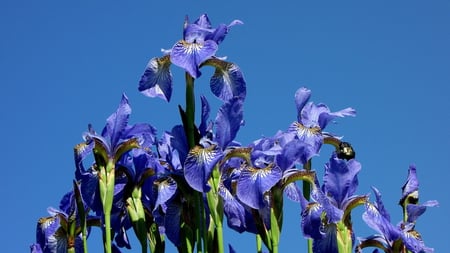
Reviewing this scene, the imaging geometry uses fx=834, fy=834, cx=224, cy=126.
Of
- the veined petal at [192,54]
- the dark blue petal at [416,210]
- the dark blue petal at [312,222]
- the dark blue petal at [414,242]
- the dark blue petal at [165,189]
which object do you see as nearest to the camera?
the veined petal at [192,54]

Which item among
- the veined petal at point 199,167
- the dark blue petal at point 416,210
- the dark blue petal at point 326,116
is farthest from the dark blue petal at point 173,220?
the dark blue petal at point 416,210

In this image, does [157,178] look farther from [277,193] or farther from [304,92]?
[304,92]

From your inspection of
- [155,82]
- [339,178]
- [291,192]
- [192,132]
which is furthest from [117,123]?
[339,178]

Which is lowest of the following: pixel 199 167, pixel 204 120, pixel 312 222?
pixel 312 222

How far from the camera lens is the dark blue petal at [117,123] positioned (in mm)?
5871

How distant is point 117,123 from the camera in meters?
5.95

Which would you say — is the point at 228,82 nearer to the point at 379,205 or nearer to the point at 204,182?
the point at 204,182

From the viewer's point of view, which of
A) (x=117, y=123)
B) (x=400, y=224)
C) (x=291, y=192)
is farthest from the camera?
(x=291, y=192)

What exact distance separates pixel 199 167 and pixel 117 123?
0.94m

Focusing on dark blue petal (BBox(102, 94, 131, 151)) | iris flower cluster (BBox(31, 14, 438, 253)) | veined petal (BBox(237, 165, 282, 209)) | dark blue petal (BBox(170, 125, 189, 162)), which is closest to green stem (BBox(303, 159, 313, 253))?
iris flower cluster (BBox(31, 14, 438, 253))

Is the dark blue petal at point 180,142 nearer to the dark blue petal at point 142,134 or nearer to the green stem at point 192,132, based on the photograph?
the green stem at point 192,132

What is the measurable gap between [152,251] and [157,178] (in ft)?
1.82

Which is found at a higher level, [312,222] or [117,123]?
[117,123]

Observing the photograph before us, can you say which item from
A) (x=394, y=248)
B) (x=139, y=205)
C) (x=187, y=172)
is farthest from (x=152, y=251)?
(x=394, y=248)
